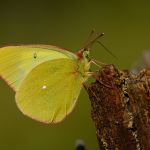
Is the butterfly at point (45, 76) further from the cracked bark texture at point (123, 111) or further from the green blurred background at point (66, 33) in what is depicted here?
the green blurred background at point (66, 33)

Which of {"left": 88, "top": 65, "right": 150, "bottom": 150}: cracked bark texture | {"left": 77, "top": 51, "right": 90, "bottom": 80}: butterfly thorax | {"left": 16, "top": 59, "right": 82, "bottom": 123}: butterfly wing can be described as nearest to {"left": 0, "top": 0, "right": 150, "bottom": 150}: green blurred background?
{"left": 16, "top": 59, "right": 82, "bottom": 123}: butterfly wing

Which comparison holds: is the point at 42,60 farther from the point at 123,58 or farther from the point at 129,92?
the point at 123,58

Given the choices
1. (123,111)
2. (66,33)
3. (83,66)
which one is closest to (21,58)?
(83,66)

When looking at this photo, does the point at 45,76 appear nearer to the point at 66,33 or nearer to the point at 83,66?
the point at 83,66

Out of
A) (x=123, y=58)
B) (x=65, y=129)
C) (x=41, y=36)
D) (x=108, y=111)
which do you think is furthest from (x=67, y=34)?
(x=108, y=111)

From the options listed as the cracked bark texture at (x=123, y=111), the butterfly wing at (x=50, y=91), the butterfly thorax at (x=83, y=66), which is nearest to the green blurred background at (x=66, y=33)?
the butterfly wing at (x=50, y=91)

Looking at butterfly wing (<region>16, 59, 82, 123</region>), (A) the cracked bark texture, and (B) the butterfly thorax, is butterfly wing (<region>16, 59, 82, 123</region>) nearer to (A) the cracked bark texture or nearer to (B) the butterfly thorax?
(B) the butterfly thorax
